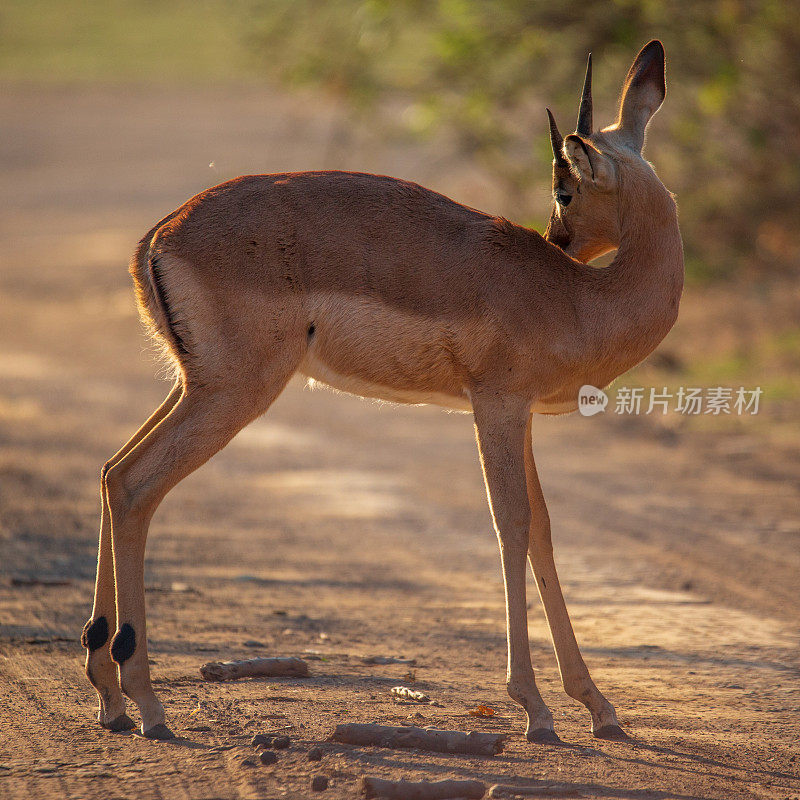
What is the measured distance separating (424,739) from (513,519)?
92 centimetres

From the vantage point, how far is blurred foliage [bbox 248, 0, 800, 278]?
1207cm

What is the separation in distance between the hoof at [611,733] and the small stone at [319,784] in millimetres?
1272

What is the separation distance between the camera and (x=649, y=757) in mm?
4387

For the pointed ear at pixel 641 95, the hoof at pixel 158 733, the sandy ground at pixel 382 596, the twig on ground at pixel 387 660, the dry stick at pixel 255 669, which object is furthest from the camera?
the twig on ground at pixel 387 660

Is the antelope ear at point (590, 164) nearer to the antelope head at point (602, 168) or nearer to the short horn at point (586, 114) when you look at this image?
the antelope head at point (602, 168)

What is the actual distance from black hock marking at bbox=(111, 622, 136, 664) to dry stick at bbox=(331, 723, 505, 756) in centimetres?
90

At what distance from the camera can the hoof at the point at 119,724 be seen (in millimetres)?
4555

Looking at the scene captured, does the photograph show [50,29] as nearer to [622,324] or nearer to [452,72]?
[452,72]

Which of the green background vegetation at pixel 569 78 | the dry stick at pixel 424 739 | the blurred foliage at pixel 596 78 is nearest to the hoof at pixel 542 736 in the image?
the dry stick at pixel 424 739

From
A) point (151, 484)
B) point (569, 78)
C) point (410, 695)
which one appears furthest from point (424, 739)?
point (569, 78)

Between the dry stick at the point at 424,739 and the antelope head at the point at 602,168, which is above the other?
the antelope head at the point at 602,168

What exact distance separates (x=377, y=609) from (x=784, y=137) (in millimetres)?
9236

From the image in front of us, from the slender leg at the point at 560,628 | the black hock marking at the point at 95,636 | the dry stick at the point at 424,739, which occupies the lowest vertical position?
the dry stick at the point at 424,739

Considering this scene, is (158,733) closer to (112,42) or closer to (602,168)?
(602,168)
